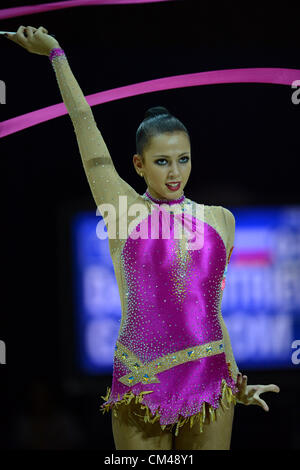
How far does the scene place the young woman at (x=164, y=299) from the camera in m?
1.99

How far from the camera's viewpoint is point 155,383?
6.51ft

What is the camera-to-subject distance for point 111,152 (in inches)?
131

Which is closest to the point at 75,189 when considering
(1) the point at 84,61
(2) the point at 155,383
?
(1) the point at 84,61

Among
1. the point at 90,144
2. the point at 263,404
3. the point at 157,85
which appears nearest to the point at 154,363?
the point at 263,404

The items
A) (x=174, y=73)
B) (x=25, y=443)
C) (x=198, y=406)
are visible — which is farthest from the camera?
(x=25, y=443)

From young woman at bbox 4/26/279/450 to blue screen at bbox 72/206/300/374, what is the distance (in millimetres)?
1663

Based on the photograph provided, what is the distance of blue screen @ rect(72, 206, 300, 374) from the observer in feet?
12.3

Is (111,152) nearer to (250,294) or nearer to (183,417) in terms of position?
(250,294)

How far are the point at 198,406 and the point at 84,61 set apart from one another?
62.3 inches

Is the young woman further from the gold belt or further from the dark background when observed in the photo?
the dark background

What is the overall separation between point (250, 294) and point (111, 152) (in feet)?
3.49

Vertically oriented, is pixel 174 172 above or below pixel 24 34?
below
